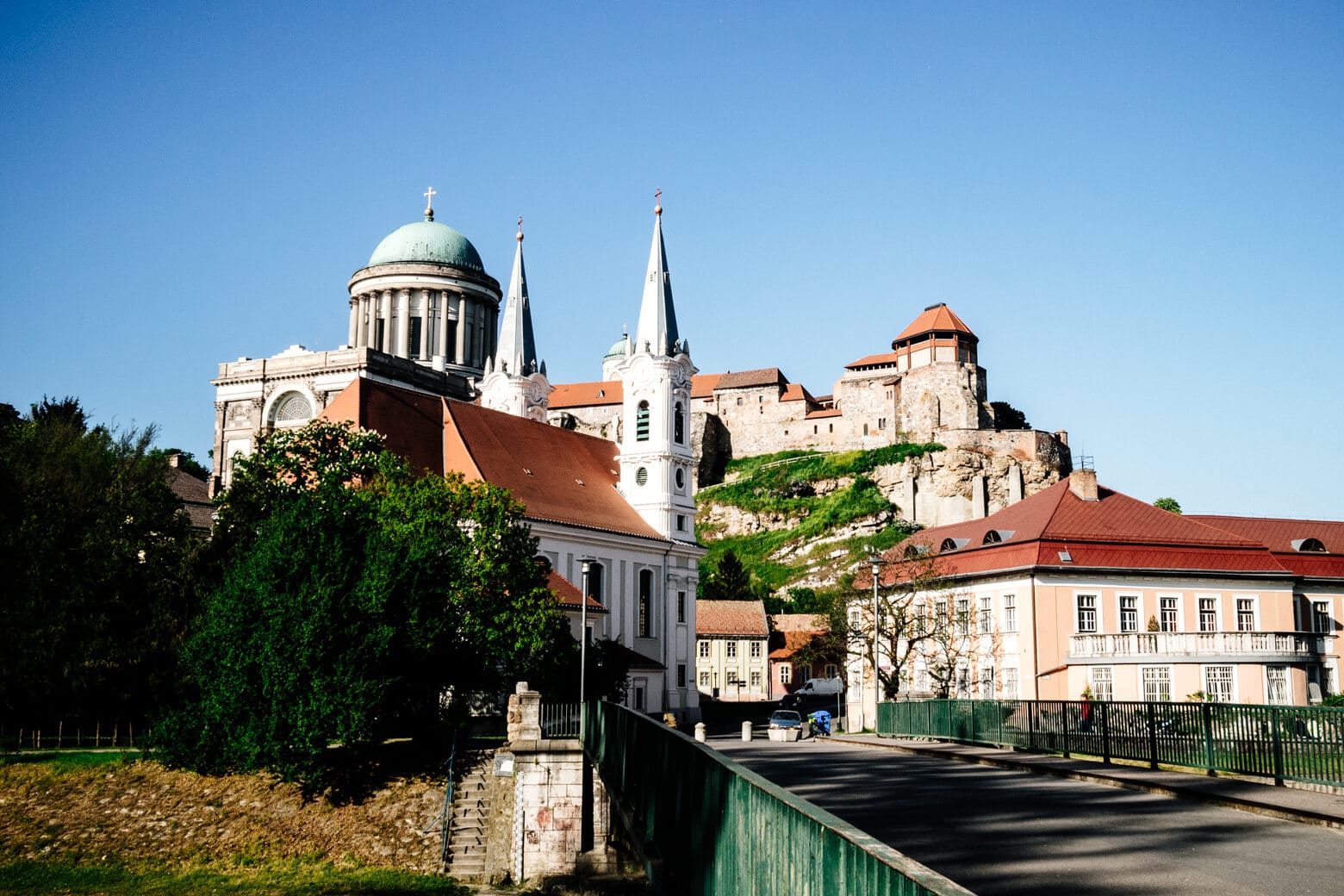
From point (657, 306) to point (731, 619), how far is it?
2903 cm

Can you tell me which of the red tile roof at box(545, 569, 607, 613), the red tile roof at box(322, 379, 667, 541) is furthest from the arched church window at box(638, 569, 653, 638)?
the red tile roof at box(545, 569, 607, 613)

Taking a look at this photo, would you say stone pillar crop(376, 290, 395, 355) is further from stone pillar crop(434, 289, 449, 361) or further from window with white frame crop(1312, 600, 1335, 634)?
window with white frame crop(1312, 600, 1335, 634)

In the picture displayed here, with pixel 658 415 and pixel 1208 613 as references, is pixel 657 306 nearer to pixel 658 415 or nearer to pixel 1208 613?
pixel 658 415

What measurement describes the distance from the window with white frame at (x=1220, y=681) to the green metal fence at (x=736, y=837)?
96.3 feet

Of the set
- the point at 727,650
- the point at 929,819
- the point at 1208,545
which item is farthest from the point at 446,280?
the point at 929,819

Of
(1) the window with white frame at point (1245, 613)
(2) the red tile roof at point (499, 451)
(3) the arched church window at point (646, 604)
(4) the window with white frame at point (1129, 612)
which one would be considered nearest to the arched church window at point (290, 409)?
(2) the red tile roof at point (499, 451)

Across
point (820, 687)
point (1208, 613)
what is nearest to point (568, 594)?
point (1208, 613)

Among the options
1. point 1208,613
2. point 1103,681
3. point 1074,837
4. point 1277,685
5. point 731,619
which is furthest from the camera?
point 731,619

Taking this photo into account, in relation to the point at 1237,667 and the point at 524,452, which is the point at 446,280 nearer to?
the point at 524,452

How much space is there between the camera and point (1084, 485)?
45.1m

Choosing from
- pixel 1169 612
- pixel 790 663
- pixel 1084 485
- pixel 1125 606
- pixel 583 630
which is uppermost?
pixel 1084 485

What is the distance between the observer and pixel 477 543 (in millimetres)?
37656

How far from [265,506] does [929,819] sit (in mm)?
28889

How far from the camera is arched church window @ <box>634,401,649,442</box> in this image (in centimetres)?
6262
